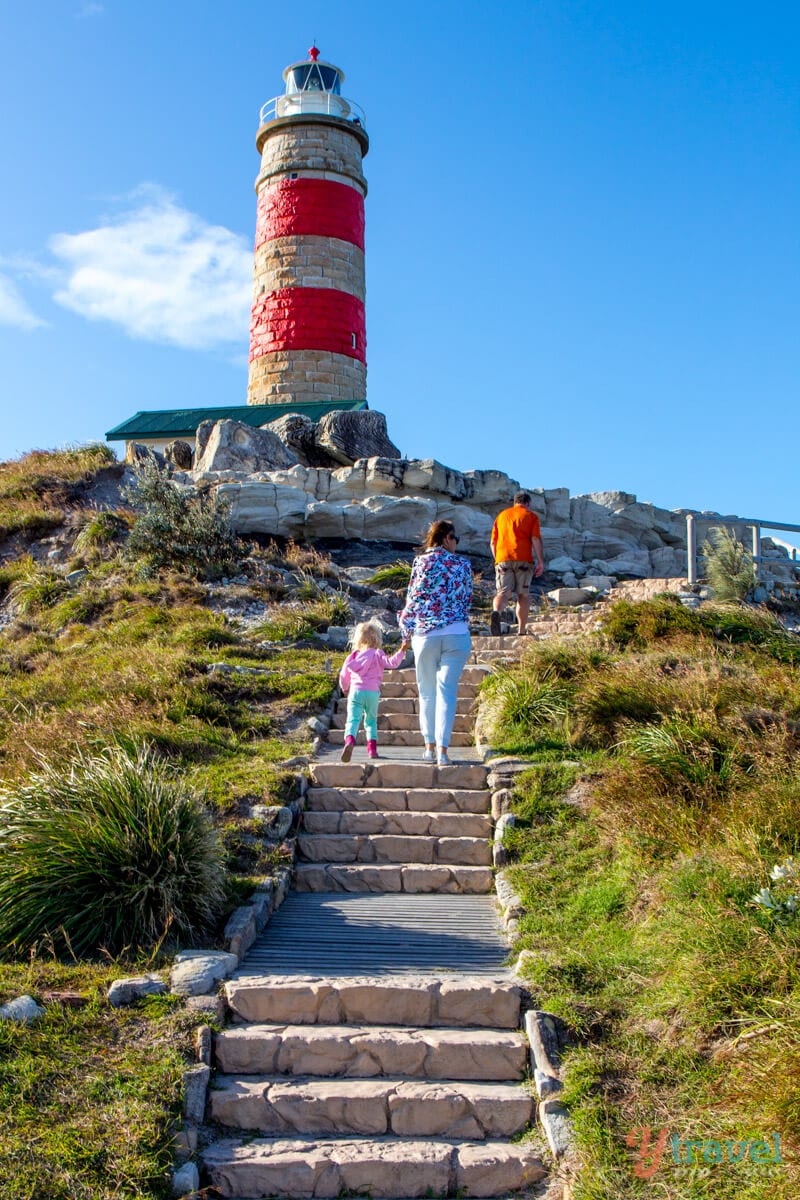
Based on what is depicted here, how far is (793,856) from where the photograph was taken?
5621mm

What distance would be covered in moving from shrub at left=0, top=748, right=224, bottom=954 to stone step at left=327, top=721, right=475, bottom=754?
3437mm

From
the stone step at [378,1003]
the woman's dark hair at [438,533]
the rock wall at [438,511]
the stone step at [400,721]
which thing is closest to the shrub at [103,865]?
the stone step at [378,1003]

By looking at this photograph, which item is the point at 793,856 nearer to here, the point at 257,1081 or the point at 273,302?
the point at 257,1081

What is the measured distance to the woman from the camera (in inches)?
326

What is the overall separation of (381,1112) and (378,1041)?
0.39 metres

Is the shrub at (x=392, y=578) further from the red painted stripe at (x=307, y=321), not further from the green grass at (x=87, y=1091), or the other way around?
the red painted stripe at (x=307, y=321)

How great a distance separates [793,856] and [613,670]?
13.1 feet

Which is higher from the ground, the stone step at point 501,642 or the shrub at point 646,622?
the shrub at point 646,622

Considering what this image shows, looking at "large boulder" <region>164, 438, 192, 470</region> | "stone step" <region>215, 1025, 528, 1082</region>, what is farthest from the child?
"large boulder" <region>164, 438, 192, 470</region>

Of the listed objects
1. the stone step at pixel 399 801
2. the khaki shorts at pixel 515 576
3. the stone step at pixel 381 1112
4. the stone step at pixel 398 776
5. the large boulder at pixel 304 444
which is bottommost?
the stone step at pixel 381 1112

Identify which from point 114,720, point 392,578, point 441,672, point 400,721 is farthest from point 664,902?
point 392,578

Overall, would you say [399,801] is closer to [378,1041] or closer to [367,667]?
[367,667]

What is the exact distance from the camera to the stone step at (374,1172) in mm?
4344

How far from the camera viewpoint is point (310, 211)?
81.7ft
